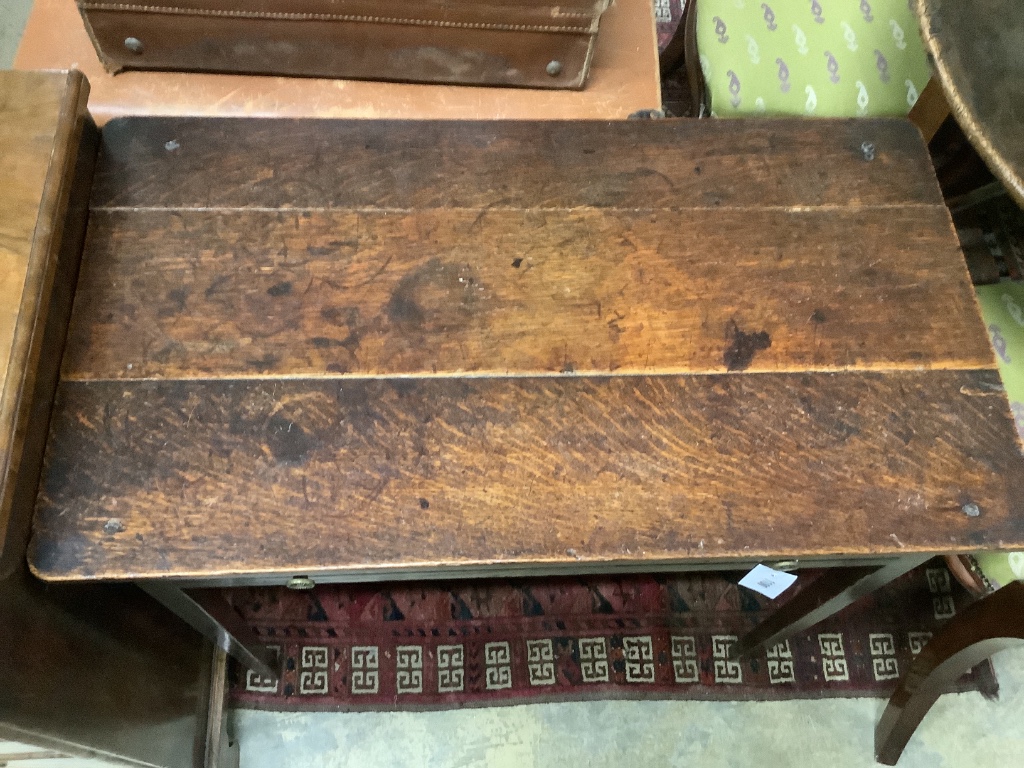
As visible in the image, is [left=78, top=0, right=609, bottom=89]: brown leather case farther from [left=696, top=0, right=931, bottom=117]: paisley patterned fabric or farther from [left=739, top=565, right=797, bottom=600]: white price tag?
[left=739, top=565, right=797, bottom=600]: white price tag

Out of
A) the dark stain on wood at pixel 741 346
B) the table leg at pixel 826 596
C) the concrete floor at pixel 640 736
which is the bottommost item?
the concrete floor at pixel 640 736

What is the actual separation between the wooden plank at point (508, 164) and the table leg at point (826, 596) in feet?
1.49

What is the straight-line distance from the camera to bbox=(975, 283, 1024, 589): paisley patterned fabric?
0.91 m

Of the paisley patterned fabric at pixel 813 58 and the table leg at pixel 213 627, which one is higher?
the paisley patterned fabric at pixel 813 58

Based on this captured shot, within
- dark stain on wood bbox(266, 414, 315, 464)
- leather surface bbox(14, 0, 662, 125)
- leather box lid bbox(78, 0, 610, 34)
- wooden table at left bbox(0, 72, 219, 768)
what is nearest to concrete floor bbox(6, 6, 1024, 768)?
wooden table at left bbox(0, 72, 219, 768)

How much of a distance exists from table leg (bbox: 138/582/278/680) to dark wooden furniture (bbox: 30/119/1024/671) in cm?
2

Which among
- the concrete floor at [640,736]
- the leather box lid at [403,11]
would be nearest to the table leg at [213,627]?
the concrete floor at [640,736]

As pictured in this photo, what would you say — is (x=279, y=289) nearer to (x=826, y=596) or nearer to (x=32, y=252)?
(x=32, y=252)

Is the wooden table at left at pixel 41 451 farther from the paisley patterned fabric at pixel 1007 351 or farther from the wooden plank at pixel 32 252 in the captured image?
the paisley patterned fabric at pixel 1007 351

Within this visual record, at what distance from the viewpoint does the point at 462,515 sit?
707 mm

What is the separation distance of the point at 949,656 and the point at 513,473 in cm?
75

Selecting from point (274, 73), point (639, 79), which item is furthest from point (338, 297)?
point (639, 79)

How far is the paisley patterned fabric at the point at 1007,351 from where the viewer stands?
0.91 m

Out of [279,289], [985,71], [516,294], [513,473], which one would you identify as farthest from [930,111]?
[279,289]
